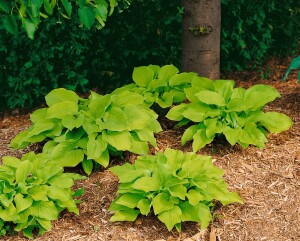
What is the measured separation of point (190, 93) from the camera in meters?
4.88

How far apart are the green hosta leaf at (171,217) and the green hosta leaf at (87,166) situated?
2.63 feet

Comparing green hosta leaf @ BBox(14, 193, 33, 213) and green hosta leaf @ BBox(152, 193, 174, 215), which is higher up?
green hosta leaf @ BBox(14, 193, 33, 213)

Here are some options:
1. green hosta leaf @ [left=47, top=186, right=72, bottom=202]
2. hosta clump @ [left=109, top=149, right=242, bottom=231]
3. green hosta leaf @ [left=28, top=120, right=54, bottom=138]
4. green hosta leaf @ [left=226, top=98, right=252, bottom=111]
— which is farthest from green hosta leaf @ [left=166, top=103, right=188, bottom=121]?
green hosta leaf @ [left=47, top=186, right=72, bottom=202]

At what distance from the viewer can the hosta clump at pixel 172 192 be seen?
3.86 metres

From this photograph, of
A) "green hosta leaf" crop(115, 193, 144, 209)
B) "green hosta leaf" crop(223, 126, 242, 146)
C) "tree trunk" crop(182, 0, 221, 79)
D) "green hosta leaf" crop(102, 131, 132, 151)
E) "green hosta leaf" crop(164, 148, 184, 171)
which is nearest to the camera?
"green hosta leaf" crop(115, 193, 144, 209)

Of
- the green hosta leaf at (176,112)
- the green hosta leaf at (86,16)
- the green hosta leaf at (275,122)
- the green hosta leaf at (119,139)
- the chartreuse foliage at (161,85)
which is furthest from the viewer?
the chartreuse foliage at (161,85)

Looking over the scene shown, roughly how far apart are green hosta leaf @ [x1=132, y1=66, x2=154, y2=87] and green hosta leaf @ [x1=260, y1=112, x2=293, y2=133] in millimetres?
1023

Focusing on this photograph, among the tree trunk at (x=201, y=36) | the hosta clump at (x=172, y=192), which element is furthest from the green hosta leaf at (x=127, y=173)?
the tree trunk at (x=201, y=36)

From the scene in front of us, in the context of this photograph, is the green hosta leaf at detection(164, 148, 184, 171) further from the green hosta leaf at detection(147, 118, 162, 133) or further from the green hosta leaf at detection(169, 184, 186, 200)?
the green hosta leaf at detection(147, 118, 162, 133)

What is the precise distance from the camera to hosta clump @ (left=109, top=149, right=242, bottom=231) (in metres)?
3.86

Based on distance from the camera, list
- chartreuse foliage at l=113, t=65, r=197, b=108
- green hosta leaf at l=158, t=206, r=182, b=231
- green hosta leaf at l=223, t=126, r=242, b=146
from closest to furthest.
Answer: green hosta leaf at l=158, t=206, r=182, b=231, green hosta leaf at l=223, t=126, r=242, b=146, chartreuse foliage at l=113, t=65, r=197, b=108

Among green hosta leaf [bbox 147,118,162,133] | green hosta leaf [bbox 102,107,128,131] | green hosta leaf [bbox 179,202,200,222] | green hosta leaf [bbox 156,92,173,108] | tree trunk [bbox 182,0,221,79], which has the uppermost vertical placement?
tree trunk [bbox 182,0,221,79]

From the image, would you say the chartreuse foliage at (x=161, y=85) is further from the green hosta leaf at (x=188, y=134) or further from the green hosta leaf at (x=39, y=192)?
the green hosta leaf at (x=39, y=192)

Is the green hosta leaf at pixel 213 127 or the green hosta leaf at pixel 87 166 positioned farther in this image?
the green hosta leaf at pixel 213 127
